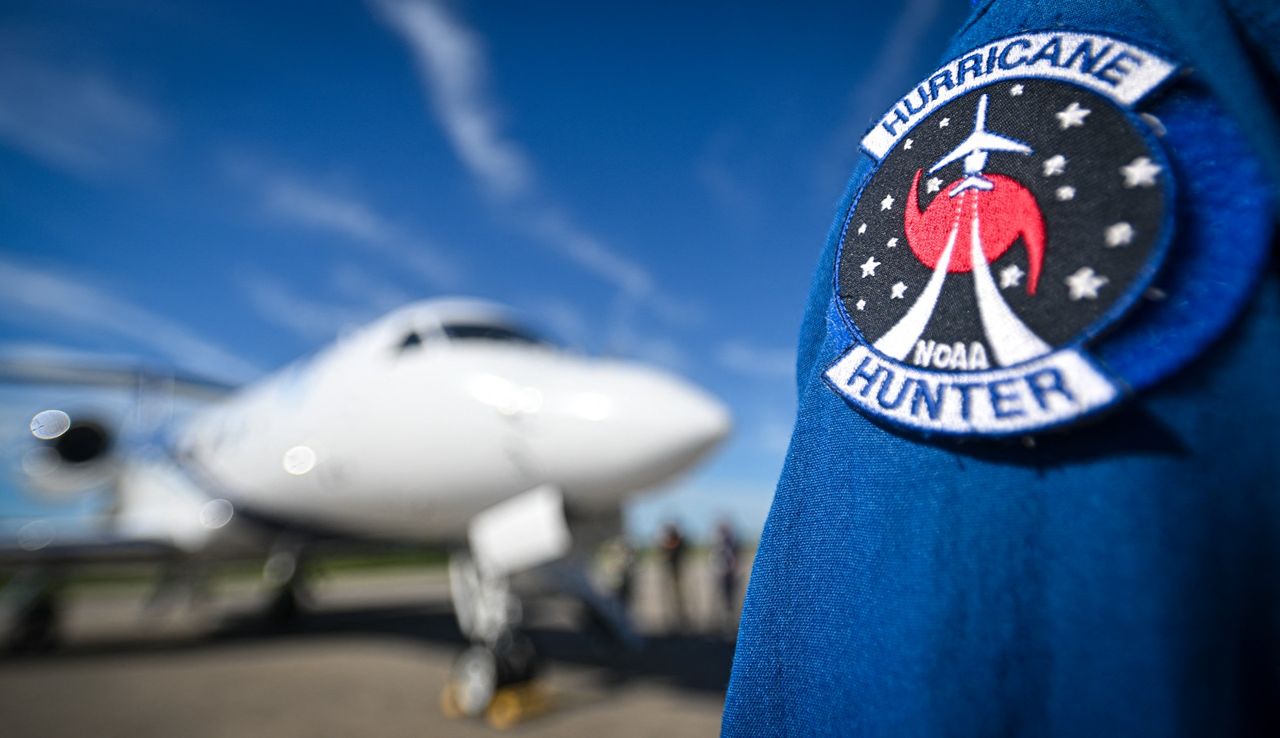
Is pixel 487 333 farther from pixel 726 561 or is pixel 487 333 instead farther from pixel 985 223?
pixel 726 561

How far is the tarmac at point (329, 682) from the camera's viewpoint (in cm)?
452

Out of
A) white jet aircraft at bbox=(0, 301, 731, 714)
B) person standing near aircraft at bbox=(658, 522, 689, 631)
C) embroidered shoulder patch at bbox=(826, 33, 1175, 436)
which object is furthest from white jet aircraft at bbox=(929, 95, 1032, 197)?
person standing near aircraft at bbox=(658, 522, 689, 631)

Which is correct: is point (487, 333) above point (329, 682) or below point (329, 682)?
above

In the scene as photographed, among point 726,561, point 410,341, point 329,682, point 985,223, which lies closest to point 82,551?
point 329,682

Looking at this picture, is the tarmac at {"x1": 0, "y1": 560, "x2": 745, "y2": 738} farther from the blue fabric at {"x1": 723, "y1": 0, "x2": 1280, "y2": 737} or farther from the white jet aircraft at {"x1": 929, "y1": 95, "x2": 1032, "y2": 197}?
the white jet aircraft at {"x1": 929, "y1": 95, "x2": 1032, "y2": 197}

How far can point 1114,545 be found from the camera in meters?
0.39

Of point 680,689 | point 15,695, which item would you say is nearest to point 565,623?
point 680,689

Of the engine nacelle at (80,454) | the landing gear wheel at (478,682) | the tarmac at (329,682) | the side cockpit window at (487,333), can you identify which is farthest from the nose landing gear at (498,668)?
the engine nacelle at (80,454)

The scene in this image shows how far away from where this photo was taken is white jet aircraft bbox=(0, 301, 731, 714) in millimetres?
3752

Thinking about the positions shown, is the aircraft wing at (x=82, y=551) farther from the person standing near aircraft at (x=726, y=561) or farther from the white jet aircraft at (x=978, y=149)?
the white jet aircraft at (x=978, y=149)

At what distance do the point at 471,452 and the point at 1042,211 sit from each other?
401cm

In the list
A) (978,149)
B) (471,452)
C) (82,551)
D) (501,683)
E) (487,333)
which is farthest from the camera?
(82,551)

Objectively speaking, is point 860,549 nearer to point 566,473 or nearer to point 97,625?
point 566,473

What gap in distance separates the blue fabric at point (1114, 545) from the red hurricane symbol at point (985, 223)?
3.1 inches
